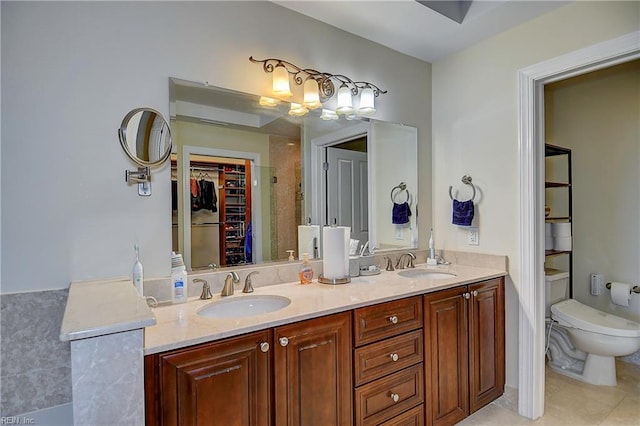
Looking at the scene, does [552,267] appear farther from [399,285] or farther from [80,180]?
[80,180]

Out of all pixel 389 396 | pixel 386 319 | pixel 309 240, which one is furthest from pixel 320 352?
pixel 309 240

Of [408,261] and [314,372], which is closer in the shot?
[314,372]

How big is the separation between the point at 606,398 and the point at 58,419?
314 cm

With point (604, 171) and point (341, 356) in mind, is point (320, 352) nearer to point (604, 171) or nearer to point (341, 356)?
point (341, 356)

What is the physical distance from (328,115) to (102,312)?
165 cm

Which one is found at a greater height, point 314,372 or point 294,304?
point 294,304

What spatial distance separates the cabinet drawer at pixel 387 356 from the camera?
1.57m

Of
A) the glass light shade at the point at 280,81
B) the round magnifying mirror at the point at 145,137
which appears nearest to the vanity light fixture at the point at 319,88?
the glass light shade at the point at 280,81

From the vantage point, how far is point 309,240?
2104 mm

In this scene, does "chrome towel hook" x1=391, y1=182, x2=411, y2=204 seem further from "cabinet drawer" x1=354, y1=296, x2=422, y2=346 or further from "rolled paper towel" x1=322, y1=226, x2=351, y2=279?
"cabinet drawer" x1=354, y1=296, x2=422, y2=346

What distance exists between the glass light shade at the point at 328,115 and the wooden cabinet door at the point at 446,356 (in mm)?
1210

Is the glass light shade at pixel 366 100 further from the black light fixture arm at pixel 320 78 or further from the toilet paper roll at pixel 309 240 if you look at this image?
the toilet paper roll at pixel 309 240

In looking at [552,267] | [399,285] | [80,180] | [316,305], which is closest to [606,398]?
[552,267]

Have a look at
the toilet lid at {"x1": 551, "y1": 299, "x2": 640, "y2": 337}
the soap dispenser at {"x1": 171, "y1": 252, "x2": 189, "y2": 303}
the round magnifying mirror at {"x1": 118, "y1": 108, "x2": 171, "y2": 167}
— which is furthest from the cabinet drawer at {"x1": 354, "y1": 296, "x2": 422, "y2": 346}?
the toilet lid at {"x1": 551, "y1": 299, "x2": 640, "y2": 337}
